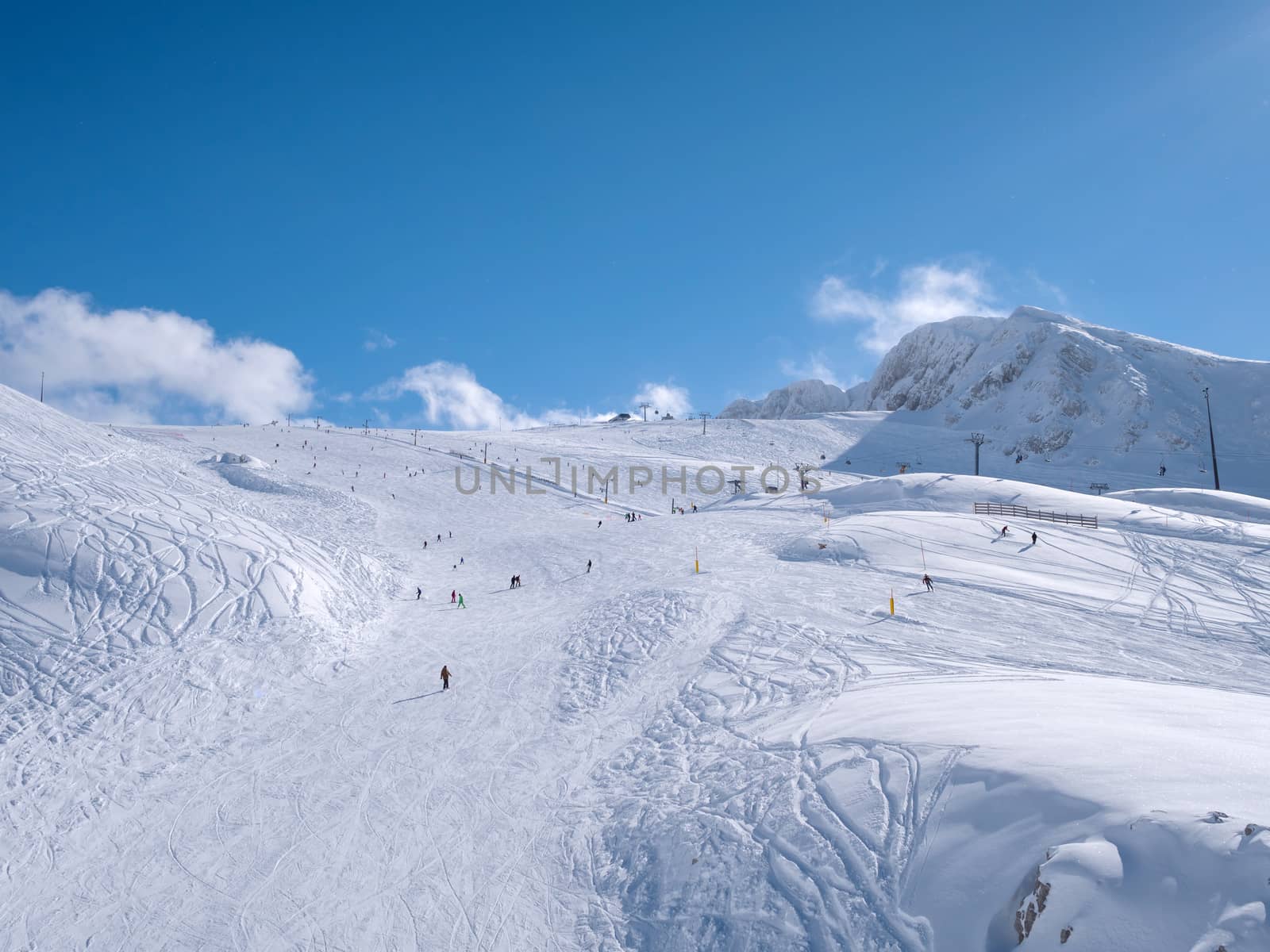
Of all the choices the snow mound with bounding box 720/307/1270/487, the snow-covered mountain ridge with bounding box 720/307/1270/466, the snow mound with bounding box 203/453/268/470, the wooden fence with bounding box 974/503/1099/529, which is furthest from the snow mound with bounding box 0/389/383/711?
the snow-covered mountain ridge with bounding box 720/307/1270/466

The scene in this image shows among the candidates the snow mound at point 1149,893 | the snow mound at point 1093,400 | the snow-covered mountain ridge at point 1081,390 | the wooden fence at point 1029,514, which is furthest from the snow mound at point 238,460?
the snow-covered mountain ridge at point 1081,390

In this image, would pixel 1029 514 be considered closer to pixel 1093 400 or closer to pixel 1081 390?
pixel 1093 400

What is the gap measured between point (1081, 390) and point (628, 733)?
102 metres

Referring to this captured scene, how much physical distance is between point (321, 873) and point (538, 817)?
4163 millimetres

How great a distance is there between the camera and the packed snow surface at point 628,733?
28.6 ft

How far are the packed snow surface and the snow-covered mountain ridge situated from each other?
54.0 m

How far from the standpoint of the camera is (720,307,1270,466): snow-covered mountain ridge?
276 ft

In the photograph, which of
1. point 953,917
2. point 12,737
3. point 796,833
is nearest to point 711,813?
point 796,833

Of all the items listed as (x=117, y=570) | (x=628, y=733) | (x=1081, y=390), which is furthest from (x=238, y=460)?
(x=1081, y=390)

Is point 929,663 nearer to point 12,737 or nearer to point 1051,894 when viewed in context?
point 1051,894

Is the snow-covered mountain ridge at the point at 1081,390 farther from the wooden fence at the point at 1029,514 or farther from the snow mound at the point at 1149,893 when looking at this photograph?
the snow mound at the point at 1149,893

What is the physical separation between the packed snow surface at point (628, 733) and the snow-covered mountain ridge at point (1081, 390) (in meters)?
54.0

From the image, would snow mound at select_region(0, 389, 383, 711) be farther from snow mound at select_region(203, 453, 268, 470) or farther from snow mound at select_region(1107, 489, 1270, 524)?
snow mound at select_region(1107, 489, 1270, 524)

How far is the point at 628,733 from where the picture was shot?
56.5ft
